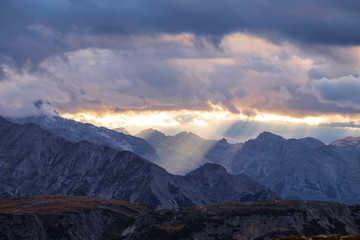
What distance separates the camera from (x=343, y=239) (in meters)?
178

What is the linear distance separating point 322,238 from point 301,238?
9.67 metres

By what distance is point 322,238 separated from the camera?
18650cm

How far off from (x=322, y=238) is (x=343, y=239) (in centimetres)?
920

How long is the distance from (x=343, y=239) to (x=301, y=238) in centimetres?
1226

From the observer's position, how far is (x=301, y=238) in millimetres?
180750
